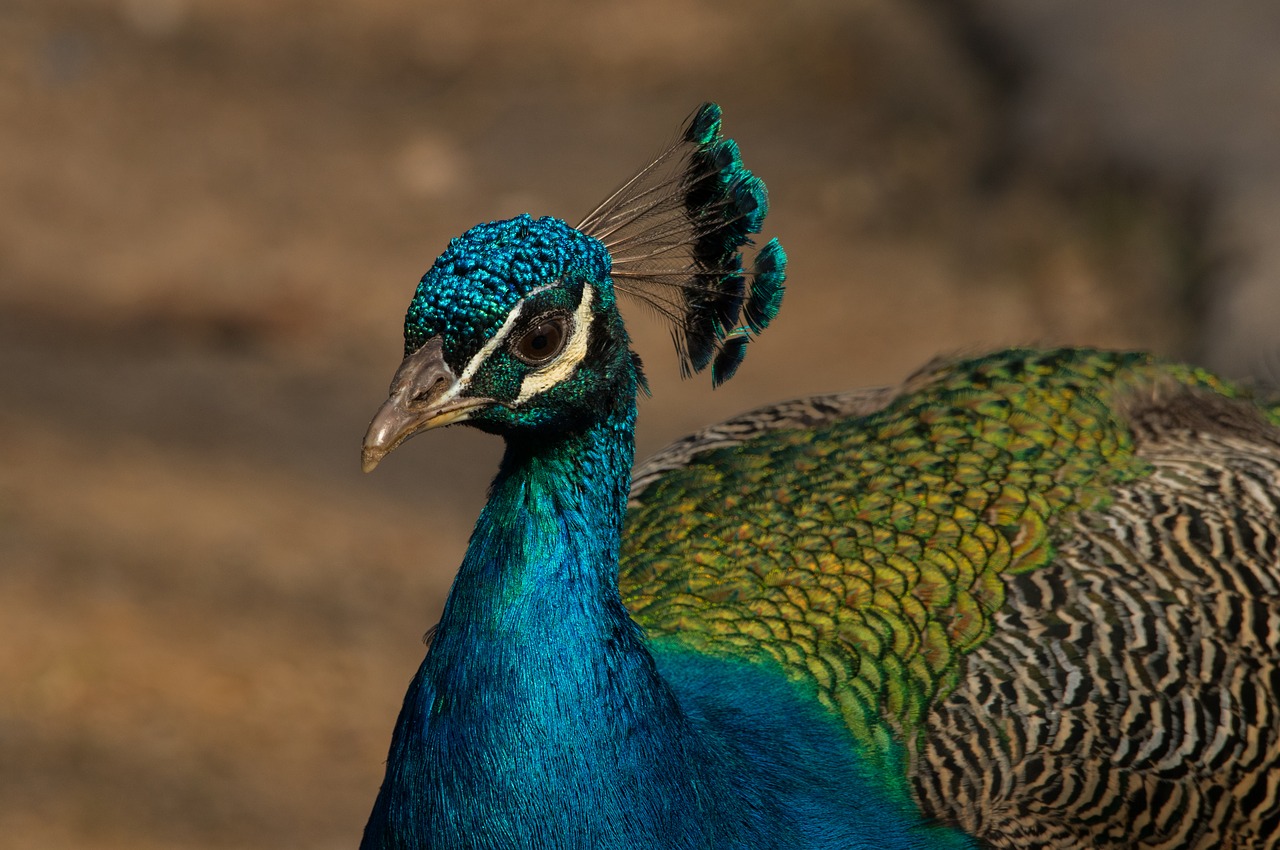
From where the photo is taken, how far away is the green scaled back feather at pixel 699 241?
2.37 m

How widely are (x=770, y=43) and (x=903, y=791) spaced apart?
199 inches

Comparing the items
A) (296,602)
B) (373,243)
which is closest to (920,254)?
(373,243)

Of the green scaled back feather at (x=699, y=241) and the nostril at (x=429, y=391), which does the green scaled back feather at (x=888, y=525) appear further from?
the nostril at (x=429, y=391)

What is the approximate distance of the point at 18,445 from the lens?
5047 millimetres

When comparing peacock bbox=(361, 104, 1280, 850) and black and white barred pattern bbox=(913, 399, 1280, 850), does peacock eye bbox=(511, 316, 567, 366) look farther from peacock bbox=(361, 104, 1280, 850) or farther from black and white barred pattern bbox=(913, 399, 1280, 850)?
black and white barred pattern bbox=(913, 399, 1280, 850)

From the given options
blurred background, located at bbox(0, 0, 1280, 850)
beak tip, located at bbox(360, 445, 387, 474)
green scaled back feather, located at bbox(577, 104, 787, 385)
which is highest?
blurred background, located at bbox(0, 0, 1280, 850)

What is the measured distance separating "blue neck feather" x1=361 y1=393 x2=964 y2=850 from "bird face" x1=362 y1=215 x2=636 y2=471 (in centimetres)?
11

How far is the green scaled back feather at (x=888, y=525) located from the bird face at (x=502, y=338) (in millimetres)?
719

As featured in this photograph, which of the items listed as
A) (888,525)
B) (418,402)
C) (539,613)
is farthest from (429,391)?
(888,525)

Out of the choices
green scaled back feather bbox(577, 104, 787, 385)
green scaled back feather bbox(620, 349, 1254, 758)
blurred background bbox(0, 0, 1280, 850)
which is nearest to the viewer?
green scaled back feather bbox(577, 104, 787, 385)

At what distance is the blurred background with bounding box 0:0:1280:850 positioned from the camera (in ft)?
13.9

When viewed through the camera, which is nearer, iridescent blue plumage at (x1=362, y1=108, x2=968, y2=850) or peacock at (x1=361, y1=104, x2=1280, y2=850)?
iridescent blue plumage at (x1=362, y1=108, x2=968, y2=850)

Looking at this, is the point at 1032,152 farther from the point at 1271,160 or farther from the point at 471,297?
the point at 471,297

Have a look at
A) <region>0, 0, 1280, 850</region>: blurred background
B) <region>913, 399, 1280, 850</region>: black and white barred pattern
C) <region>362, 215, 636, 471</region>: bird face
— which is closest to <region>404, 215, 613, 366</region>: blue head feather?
<region>362, 215, 636, 471</region>: bird face
